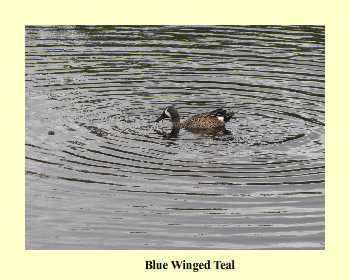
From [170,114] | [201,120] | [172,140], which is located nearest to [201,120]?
[201,120]

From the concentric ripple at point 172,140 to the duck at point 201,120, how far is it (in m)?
0.30

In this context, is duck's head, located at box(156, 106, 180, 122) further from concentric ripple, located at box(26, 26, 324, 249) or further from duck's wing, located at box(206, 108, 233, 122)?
duck's wing, located at box(206, 108, 233, 122)

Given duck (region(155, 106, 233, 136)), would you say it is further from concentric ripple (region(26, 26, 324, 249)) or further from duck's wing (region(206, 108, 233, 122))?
concentric ripple (region(26, 26, 324, 249))

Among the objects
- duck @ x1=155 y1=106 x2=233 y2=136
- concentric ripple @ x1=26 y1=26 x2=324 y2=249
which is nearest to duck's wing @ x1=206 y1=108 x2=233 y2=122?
duck @ x1=155 y1=106 x2=233 y2=136

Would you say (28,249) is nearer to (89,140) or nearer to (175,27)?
(89,140)

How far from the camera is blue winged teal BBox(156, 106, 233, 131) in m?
19.7

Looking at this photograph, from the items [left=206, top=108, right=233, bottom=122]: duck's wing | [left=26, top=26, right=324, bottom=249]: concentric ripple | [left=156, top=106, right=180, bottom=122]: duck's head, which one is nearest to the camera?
[left=26, top=26, right=324, bottom=249]: concentric ripple

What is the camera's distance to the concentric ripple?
14.9m

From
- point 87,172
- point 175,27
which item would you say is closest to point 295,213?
point 87,172

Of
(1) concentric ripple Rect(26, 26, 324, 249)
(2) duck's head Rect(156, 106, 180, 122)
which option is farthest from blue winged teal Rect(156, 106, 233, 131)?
(1) concentric ripple Rect(26, 26, 324, 249)

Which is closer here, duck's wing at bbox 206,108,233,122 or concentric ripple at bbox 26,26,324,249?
concentric ripple at bbox 26,26,324,249

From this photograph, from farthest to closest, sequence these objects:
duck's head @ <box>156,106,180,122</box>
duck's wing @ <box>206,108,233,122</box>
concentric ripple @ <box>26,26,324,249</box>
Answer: duck's head @ <box>156,106,180,122</box> → duck's wing @ <box>206,108,233,122</box> → concentric ripple @ <box>26,26,324,249</box>

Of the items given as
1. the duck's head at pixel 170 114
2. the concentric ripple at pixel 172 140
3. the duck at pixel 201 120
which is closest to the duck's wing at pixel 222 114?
the duck at pixel 201 120

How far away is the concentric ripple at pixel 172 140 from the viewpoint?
1487 centimetres
